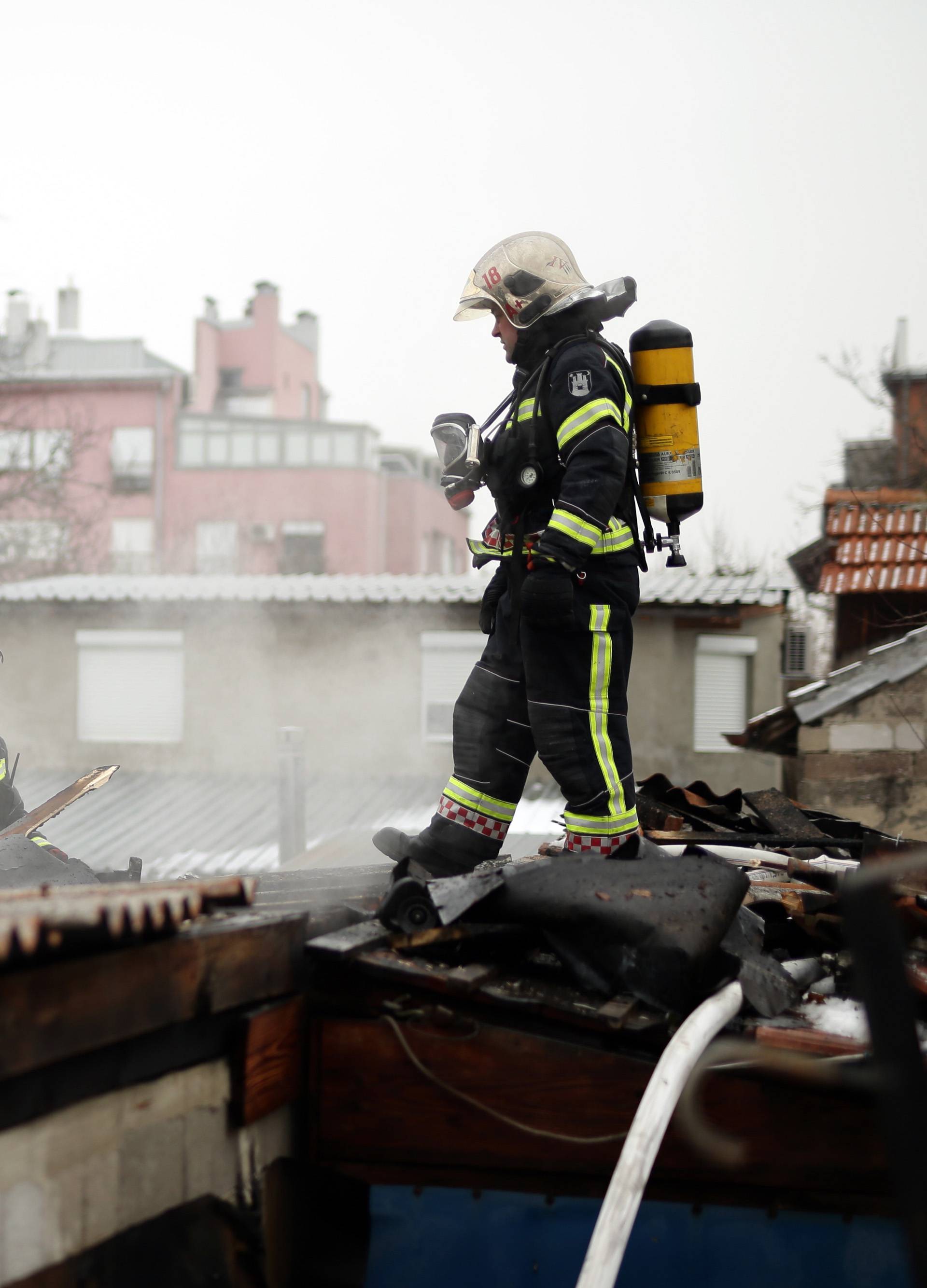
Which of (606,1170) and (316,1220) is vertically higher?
(606,1170)

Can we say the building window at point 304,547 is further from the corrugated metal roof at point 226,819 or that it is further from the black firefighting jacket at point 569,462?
A: the black firefighting jacket at point 569,462

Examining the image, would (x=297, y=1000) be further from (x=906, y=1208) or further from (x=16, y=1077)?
(x=906, y=1208)

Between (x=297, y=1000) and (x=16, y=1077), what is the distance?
73 cm

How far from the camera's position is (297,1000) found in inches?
87.2

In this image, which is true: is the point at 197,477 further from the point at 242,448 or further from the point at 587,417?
the point at 587,417

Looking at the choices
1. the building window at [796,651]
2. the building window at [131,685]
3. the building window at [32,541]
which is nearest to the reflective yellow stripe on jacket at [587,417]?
the building window at [131,685]

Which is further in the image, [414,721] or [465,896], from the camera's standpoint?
[414,721]

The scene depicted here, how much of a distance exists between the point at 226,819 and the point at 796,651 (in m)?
19.3

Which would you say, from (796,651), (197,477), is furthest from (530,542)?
(197,477)

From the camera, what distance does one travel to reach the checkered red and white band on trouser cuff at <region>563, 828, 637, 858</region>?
9.59 feet

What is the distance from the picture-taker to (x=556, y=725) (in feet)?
9.73

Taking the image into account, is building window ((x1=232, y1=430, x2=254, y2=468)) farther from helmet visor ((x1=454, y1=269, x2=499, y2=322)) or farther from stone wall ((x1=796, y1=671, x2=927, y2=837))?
helmet visor ((x1=454, y1=269, x2=499, y2=322))

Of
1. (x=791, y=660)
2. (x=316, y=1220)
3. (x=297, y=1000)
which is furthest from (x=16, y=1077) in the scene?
(x=791, y=660)

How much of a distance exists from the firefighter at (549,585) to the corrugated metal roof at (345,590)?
41.5 ft
